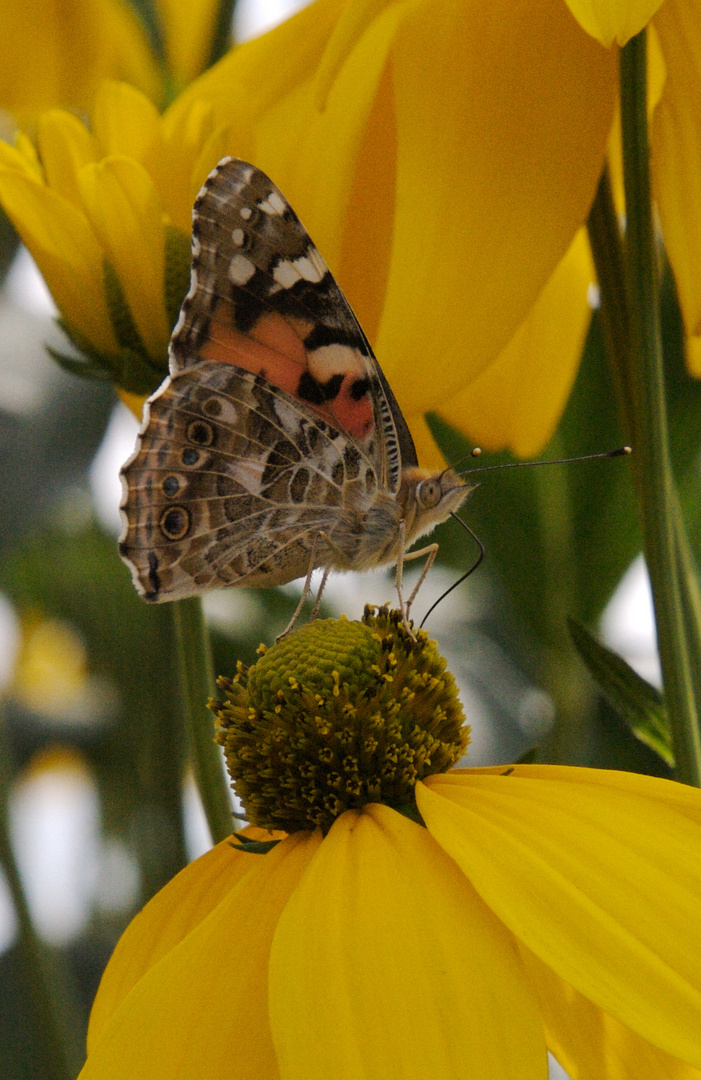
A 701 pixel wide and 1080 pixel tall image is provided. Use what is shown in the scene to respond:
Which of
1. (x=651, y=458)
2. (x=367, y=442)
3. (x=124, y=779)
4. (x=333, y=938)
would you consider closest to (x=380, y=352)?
(x=367, y=442)

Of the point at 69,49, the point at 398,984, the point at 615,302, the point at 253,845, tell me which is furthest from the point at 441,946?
the point at 69,49

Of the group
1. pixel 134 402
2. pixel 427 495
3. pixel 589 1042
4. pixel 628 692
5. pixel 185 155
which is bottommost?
pixel 589 1042

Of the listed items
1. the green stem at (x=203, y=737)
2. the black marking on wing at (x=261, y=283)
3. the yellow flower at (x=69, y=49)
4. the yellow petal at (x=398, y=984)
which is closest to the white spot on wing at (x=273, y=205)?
the black marking on wing at (x=261, y=283)

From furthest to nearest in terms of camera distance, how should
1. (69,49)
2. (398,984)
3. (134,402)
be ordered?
(69,49) < (134,402) < (398,984)

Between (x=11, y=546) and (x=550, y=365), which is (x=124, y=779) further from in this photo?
(x=550, y=365)

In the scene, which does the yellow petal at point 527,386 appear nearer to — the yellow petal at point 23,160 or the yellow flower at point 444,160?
the yellow flower at point 444,160

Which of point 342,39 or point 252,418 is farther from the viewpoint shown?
point 252,418

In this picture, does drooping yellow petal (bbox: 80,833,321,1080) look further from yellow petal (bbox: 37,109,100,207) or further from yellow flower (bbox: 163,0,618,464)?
yellow petal (bbox: 37,109,100,207)

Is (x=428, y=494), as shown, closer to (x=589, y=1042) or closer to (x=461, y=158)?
(x=461, y=158)
